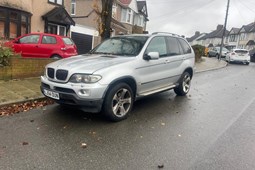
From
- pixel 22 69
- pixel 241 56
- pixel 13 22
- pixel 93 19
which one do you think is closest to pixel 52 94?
pixel 22 69

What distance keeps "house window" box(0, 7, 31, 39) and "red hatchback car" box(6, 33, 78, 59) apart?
198 inches

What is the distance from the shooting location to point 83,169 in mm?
3180

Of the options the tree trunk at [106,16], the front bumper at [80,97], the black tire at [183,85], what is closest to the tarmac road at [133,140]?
the front bumper at [80,97]

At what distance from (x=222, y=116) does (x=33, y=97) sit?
469 centimetres

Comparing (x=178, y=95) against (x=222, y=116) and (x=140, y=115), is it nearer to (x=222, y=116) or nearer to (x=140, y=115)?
(x=222, y=116)

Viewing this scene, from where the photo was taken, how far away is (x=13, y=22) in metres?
16.1

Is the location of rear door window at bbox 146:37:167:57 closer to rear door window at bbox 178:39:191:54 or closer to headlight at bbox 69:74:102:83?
rear door window at bbox 178:39:191:54

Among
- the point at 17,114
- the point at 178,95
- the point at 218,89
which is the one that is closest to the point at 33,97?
the point at 17,114

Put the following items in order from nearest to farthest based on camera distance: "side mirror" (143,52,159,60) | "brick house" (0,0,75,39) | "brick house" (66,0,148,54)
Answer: "side mirror" (143,52,159,60), "brick house" (0,0,75,39), "brick house" (66,0,148,54)

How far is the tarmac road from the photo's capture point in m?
3.41

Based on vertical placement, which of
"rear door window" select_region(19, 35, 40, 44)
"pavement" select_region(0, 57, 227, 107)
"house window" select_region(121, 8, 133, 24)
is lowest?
"pavement" select_region(0, 57, 227, 107)

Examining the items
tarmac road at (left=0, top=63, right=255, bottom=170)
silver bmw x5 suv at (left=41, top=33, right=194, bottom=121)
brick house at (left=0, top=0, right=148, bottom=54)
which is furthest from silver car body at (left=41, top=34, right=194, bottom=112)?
brick house at (left=0, top=0, right=148, bottom=54)

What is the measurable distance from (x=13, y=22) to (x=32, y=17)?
164 cm

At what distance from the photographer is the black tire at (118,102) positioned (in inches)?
186
